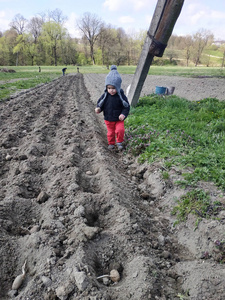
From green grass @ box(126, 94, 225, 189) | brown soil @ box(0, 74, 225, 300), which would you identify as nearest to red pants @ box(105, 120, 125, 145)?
green grass @ box(126, 94, 225, 189)

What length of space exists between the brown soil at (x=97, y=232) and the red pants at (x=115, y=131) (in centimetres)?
56

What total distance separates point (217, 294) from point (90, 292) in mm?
928

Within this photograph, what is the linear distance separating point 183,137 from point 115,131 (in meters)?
1.34

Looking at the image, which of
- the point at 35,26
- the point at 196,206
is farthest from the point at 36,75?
the point at 35,26

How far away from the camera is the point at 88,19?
72312 millimetres

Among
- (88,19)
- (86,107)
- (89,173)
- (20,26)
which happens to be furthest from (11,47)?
(89,173)

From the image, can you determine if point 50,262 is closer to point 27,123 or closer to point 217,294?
point 217,294

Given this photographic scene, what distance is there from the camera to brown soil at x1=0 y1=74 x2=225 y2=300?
1.79 m

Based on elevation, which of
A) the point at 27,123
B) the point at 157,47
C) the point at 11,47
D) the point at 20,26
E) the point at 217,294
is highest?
the point at 20,26

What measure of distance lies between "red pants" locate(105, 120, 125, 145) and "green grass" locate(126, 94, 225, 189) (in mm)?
249

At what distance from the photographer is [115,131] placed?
471 centimetres

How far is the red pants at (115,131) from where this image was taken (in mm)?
4660

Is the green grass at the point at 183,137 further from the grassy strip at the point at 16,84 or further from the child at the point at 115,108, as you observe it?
the grassy strip at the point at 16,84

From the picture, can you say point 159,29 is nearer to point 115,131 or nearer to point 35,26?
point 115,131
